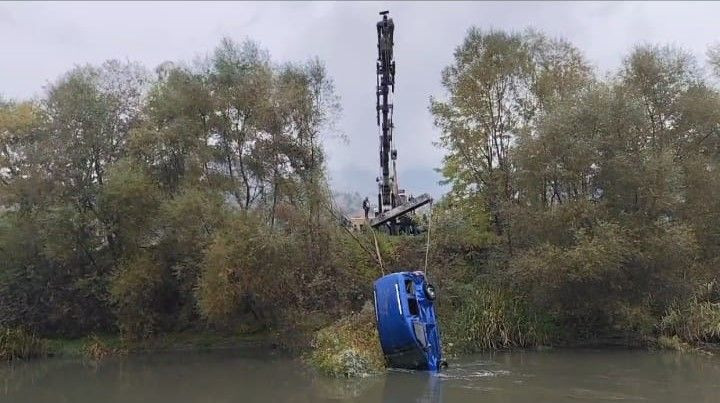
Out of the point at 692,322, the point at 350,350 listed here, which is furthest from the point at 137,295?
the point at 692,322

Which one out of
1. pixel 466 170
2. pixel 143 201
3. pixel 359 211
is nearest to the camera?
pixel 143 201

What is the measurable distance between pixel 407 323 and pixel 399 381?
50.2 inches

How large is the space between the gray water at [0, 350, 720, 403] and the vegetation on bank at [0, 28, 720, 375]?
1.84 meters

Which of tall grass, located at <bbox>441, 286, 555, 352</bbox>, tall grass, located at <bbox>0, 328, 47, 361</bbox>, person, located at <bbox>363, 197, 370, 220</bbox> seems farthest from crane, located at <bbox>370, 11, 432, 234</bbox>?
tall grass, located at <bbox>0, 328, 47, 361</bbox>

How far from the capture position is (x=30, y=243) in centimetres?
2364

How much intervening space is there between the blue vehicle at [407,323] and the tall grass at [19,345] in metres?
12.9

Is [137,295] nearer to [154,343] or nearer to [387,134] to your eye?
[154,343]

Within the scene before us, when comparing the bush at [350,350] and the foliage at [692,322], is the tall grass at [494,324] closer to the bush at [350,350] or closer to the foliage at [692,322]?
the bush at [350,350]

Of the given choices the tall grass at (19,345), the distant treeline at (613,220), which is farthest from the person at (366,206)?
the tall grass at (19,345)

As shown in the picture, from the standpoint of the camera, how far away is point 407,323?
15359 mm

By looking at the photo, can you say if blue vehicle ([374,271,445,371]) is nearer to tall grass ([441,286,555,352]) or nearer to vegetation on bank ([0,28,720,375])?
vegetation on bank ([0,28,720,375])

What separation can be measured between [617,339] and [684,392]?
7.49 meters

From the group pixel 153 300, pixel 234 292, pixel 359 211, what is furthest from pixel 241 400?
pixel 359 211

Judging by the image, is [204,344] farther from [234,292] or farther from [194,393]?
[194,393]
